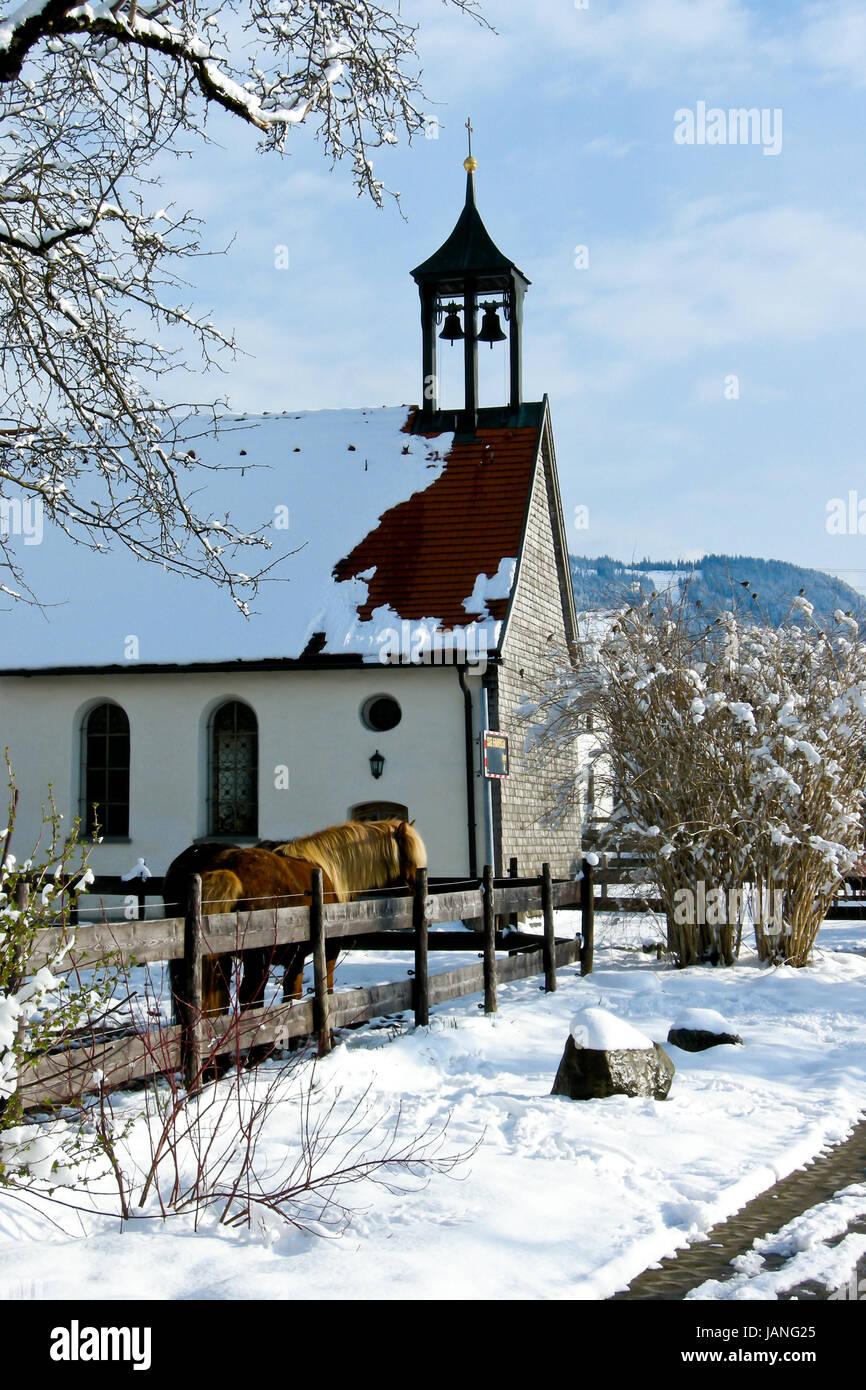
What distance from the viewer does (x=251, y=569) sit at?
886 inches

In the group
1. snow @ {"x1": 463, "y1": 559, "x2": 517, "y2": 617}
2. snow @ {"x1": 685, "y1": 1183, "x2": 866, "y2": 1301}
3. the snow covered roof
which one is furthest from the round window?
snow @ {"x1": 685, "y1": 1183, "x2": 866, "y2": 1301}

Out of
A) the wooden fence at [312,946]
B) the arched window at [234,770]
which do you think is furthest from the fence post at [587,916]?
the arched window at [234,770]

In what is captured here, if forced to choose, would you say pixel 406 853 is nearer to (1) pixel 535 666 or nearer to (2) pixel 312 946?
(2) pixel 312 946

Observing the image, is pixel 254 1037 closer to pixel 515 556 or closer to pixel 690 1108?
pixel 690 1108

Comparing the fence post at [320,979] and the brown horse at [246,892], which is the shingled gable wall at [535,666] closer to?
the brown horse at [246,892]

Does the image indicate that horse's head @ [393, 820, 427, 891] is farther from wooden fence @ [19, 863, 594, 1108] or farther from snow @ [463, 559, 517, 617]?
snow @ [463, 559, 517, 617]

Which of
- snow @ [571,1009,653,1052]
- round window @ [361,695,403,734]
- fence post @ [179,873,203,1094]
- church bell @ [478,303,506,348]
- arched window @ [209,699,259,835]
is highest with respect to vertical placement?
church bell @ [478,303,506,348]

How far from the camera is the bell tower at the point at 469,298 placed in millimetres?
23438

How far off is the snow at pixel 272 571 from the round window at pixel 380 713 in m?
0.90

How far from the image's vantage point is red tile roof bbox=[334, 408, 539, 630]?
2125 centimetres

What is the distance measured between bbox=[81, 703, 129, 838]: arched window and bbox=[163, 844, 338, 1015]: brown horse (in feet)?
41.7

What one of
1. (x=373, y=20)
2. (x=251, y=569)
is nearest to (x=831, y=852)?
(x=373, y=20)

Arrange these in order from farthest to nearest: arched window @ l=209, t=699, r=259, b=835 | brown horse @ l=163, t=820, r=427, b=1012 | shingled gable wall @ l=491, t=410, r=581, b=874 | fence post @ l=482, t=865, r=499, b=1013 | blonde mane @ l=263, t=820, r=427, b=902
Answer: arched window @ l=209, t=699, r=259, b=835 → shingled gable wall @ l=491, t=410, r=581, b=874 → fence post @ l=482, t=865, r=499, b=1013 → blonde mane @ l=263, t=820, r=427, b=902 → brown horse @ l=163, t=820, r=427, b=1012

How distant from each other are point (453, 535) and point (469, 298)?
4.80 metres
